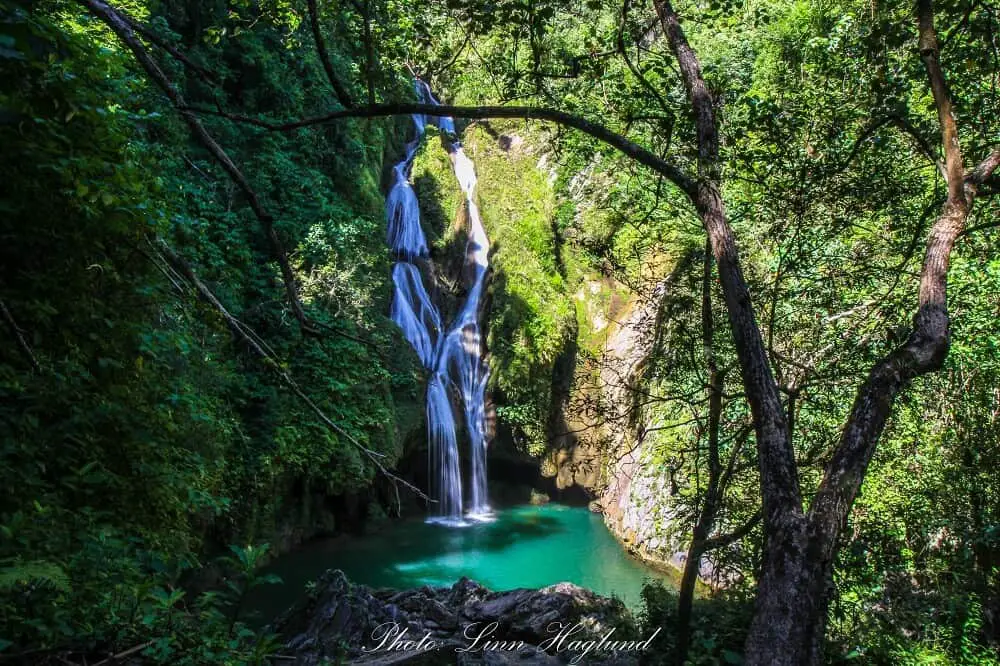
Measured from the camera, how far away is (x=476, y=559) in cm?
1224

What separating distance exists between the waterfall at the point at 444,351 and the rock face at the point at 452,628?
7.42 meters

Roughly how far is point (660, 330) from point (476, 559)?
8951mm

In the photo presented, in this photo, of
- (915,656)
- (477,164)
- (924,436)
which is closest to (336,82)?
(915,656)

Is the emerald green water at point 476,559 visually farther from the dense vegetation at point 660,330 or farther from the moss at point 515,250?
the moss at point 515,250

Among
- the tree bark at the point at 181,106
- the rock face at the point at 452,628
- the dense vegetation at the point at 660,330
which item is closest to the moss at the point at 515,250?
the dense vegetation at the point at 660,330

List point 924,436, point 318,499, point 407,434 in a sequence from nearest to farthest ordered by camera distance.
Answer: point 924,436
point 318,499
point 407,434

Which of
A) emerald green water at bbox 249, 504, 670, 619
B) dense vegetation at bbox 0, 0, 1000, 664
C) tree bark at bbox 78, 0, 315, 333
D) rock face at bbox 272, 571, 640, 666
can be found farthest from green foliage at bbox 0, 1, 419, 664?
emerald green water at bbox 249, 504, 670, 619

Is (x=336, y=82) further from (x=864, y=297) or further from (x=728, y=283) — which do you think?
(x=864, y=297)

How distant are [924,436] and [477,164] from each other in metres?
16.5

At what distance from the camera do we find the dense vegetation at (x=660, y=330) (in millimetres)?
2547

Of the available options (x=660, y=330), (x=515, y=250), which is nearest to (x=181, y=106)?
(x=660, y=330)

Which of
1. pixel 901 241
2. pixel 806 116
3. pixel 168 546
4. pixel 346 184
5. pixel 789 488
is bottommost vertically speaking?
pixel 168 546

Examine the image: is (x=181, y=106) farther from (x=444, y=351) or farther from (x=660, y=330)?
(x=444, y=351)

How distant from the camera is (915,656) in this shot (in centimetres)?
496
